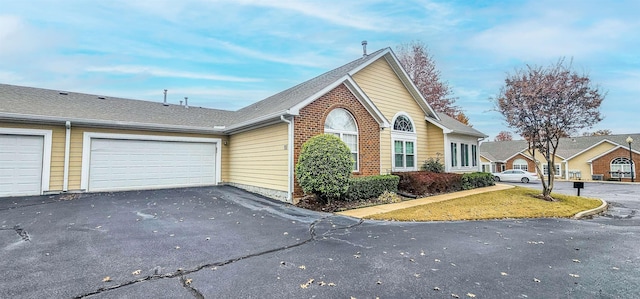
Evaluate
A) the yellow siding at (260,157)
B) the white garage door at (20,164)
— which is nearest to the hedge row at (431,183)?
the yellow siding at (260,157)

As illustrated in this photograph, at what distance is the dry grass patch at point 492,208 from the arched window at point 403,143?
3.17m

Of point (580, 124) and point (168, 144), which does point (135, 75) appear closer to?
point (168, 144)

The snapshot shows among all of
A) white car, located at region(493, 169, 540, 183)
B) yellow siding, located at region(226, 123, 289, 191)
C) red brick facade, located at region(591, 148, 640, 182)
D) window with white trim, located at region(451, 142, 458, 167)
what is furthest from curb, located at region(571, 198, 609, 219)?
red brick facade, located at region(591, 148, 640, 182)

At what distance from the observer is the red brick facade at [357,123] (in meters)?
9.53

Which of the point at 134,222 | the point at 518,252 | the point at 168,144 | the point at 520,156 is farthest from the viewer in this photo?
the point at 520,156

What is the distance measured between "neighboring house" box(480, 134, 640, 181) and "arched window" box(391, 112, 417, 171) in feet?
67.1

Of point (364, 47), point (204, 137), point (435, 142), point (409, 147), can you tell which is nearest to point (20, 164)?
point (204, 137)

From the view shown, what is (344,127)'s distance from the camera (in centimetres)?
1084

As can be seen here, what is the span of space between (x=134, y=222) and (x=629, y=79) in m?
25.5

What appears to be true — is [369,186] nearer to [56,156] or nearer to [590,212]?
[590,212]

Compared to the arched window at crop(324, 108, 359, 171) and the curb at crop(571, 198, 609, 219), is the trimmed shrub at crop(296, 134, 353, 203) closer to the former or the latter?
the arched window at crop(324, 108, 359, 171)

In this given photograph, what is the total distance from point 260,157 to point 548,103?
37.0ft

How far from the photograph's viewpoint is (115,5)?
10266 mm

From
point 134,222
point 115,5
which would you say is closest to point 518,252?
point 134,222
